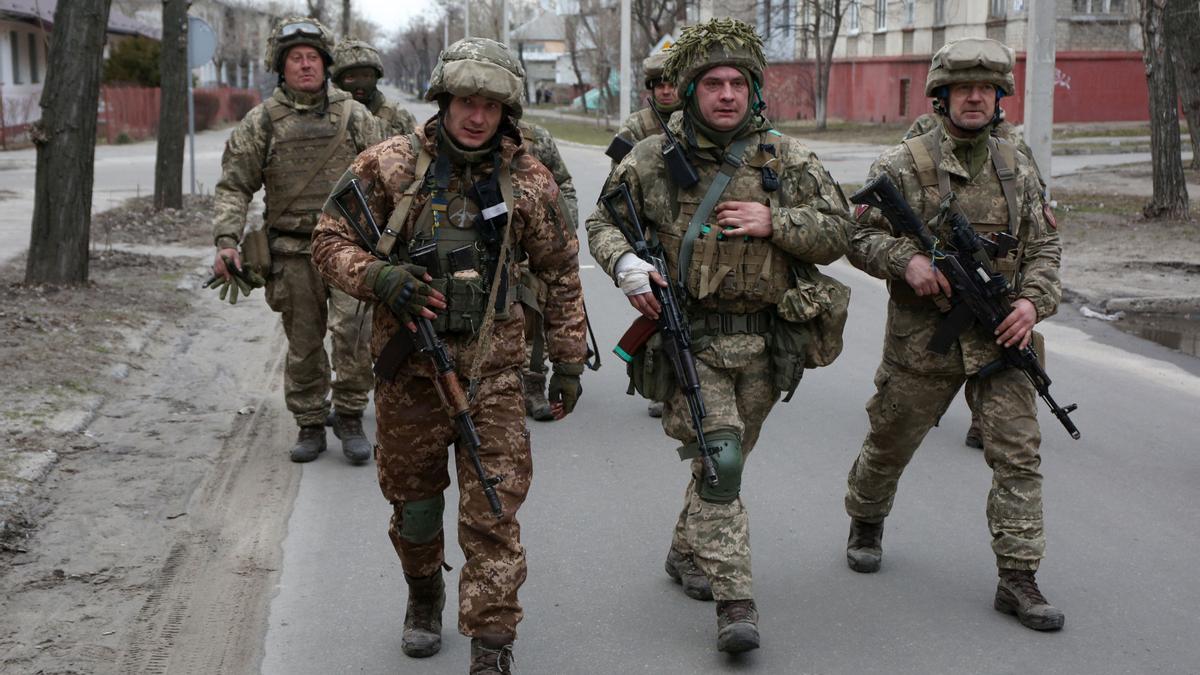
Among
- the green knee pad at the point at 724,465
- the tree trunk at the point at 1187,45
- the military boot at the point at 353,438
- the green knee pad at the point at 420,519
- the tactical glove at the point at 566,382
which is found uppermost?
the tree trunk at the point at 1187,45

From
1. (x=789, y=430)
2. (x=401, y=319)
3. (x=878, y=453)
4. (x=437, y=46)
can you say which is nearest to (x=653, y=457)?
(x=789, y=430)

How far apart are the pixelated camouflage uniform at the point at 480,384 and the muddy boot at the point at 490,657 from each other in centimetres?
3

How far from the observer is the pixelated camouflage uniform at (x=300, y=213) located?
668 centimetres

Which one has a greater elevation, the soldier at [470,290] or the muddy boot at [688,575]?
the soldier at [470,290]

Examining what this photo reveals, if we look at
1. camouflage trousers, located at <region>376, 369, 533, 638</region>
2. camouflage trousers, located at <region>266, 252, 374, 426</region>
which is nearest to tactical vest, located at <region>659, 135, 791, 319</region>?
camouflage trousers, located at <region>376, 369, 533, 638</region>

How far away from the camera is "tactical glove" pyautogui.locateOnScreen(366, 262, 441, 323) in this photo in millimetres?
3949

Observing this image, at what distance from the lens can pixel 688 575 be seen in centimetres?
503

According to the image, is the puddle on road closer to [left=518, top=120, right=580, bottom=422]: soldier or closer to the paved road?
the paved road

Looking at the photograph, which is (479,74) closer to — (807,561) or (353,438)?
(807,561)

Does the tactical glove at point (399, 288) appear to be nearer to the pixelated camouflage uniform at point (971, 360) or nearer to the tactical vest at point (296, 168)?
the pixelated camouflage uniform at point (971, 360)

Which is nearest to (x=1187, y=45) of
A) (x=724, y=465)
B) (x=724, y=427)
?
(x=724, y=427)

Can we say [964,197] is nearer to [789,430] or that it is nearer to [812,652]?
[812,652]

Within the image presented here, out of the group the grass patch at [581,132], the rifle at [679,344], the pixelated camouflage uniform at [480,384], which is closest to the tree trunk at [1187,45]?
the rifle at [679,344]

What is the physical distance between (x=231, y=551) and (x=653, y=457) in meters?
2.33
